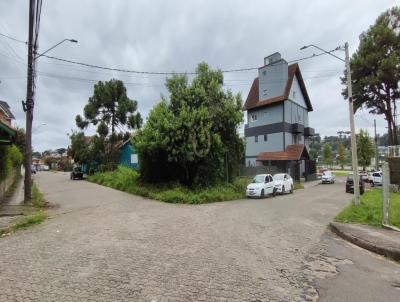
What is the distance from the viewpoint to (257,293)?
17.0 feet

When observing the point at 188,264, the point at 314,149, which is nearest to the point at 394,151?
the point at 188,264

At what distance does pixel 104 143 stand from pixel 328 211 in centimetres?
2933

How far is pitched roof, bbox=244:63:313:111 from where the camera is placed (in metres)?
37.6

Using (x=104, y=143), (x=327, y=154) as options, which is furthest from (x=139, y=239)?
(x=327, y=154)

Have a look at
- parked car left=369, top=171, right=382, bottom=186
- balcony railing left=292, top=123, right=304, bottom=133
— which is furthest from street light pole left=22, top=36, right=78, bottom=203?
parked car left=369, top=171, right=382, bottom=186

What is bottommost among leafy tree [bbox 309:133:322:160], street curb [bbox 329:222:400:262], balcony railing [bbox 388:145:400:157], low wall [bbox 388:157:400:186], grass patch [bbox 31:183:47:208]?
street curb [bbox 329:222:400:262]

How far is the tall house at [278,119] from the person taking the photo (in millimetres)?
36938

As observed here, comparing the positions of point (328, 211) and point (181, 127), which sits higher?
point (181, 127)

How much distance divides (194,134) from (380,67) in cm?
2413

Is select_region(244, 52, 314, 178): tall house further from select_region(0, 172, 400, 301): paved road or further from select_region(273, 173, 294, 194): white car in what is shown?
select_region(0, 172, 400, 301): paved road

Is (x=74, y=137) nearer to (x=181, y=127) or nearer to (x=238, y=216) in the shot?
(x=181, y=127)

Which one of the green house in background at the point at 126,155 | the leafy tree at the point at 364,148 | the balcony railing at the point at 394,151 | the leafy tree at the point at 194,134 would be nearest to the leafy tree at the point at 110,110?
the green house in background at the point at 126,155

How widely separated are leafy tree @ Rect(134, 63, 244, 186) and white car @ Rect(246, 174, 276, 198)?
6.87ft

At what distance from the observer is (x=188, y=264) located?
6637mm
